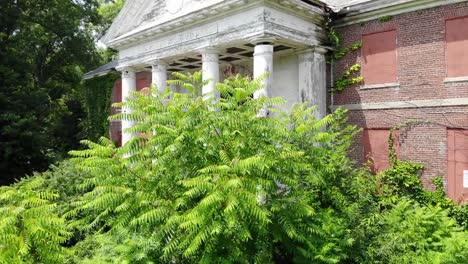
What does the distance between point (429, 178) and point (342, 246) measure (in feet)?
23.9

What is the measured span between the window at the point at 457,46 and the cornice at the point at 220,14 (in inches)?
190

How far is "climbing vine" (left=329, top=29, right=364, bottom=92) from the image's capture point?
50.9 feet

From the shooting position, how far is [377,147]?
14.9 m

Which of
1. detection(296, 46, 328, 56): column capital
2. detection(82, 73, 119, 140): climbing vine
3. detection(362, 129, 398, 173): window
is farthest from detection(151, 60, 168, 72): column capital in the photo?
detection(362, 129, 398, 173): window

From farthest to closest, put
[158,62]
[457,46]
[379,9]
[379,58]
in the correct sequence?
[158,62]
[379,58]
[379,9]
[457,46]

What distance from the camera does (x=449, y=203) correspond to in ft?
42.2

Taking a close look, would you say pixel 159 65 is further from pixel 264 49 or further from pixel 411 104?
pixel 411 104

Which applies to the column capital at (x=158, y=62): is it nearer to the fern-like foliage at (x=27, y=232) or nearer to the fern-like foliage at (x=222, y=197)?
the fern-like foliage at (x=222, y=197)

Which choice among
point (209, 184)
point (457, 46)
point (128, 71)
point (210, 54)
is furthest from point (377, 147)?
point (128, 71)

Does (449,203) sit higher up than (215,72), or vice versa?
(215,72)

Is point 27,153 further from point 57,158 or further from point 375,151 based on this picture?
point 375,151

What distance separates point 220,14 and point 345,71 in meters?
5.69

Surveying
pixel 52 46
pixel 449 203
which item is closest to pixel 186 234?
pixel 449 203

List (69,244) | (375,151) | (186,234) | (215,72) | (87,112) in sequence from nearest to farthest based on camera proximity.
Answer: (186,234) → (69,244) → (375,151) → (215,72) → (87,112)
